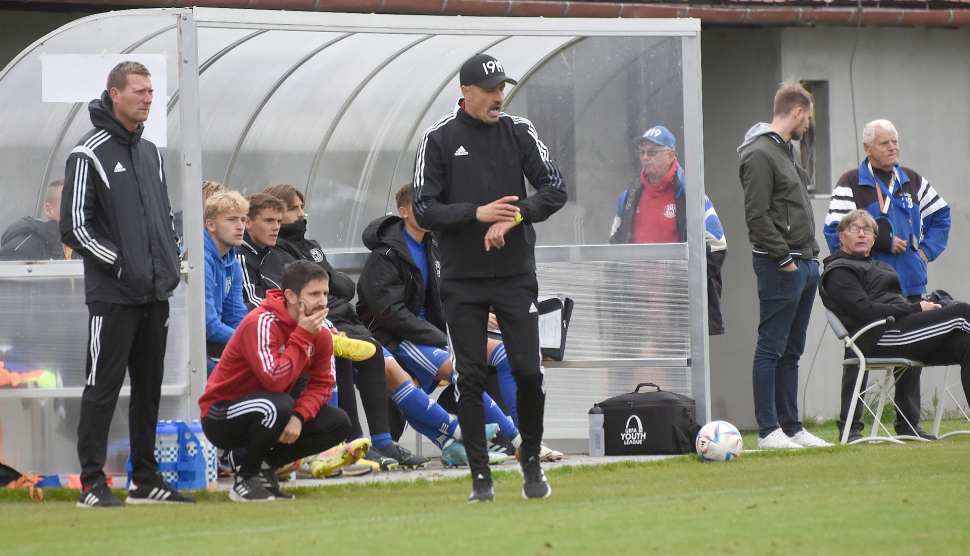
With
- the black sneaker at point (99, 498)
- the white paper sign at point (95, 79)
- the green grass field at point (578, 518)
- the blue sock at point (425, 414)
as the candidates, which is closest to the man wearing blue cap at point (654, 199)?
the blue sock at point (425, 414)

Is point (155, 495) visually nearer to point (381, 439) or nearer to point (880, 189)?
point (381, 439)

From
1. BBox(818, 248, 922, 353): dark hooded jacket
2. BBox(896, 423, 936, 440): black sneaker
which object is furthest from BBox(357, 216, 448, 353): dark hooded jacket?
BBox(896, 423, 936, 440): black sneaker

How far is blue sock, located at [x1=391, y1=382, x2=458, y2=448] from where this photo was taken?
7.33 m

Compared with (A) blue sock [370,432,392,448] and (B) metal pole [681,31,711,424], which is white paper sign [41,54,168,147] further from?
(B) metal pole [681,31,711,424]

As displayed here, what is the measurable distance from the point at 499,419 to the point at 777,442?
181 cm

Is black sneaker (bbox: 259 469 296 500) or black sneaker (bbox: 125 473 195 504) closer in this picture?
black sneaker (bbox: 125 473 195 504)

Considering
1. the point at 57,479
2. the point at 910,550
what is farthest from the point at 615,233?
the point at 910,550

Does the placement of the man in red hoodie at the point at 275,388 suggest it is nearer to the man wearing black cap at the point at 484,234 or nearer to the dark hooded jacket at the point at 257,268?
the man wearing black cap at the point at 484,234

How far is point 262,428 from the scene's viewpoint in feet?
18.4

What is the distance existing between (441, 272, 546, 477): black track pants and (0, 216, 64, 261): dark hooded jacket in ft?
7.68

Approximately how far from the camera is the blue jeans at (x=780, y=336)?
7871 millimetres

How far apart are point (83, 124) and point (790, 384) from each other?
15.4 feet

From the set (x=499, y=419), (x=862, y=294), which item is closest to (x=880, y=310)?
(x=862, y=294)

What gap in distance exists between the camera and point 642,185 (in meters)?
8.05
